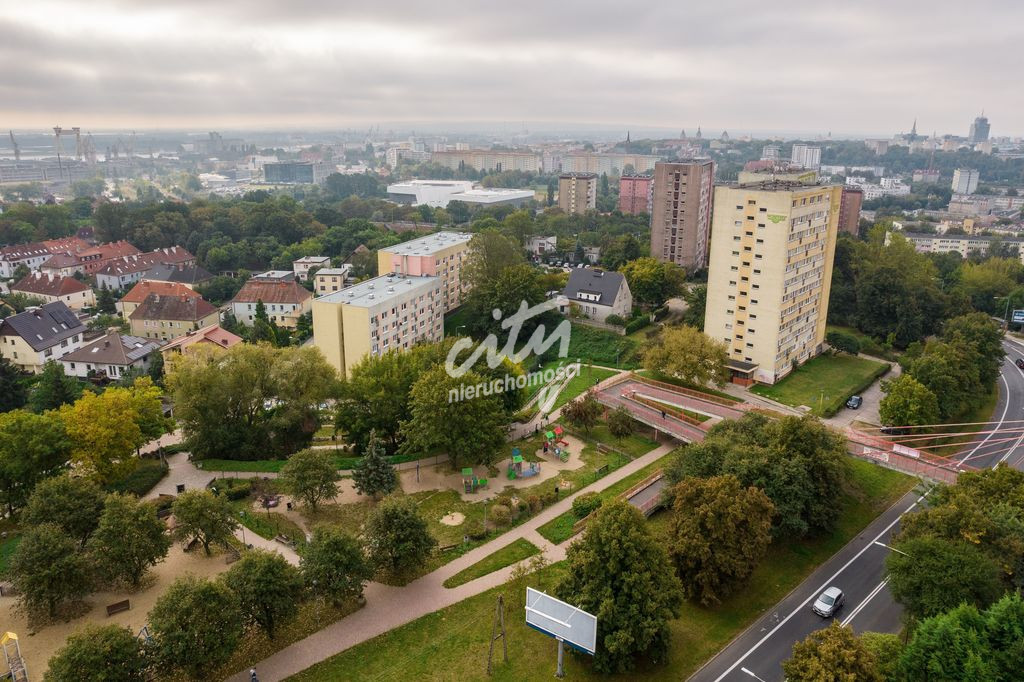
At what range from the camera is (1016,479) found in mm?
28438

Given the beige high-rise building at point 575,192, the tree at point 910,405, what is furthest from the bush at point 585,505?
the beige high-rise building at point 575,192

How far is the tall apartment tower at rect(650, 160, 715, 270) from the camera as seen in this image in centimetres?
8844

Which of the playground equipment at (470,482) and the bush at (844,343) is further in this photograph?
the bush at (844,343)

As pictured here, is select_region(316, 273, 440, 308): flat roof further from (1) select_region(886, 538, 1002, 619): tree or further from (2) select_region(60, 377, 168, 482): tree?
(1) select_region(886, 538, 1002, 619): tree

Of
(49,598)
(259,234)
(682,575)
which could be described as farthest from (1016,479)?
(259,234)

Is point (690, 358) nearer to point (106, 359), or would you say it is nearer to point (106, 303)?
point (106, 359)

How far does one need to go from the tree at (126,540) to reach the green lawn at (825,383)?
40.5 meters

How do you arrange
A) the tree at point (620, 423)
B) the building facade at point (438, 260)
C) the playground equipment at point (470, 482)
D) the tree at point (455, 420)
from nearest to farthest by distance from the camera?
the tree at point (455, 420) → the playground equipment at point (470, 482) → the tree at point (620, 423) → the building facade at point (438, 260)

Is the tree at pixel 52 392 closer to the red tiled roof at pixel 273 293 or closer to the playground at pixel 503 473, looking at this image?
the playground at pixel 503 473

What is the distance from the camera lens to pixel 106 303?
81.7m

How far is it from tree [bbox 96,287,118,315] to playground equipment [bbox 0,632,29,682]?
66.2m

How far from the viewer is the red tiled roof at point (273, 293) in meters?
77.3

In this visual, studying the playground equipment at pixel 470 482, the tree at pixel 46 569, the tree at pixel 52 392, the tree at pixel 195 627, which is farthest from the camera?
the tree at pixel 52 392

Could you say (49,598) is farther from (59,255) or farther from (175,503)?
(59,255)
